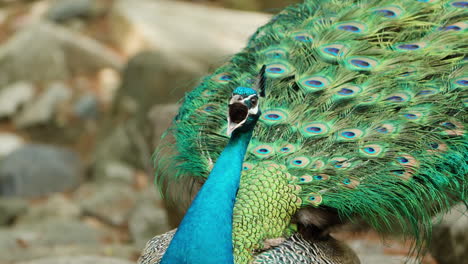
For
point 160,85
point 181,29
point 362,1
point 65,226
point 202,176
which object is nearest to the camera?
point 202,176

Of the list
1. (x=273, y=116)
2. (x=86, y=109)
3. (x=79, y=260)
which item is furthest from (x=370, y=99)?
(x=86, y=109)

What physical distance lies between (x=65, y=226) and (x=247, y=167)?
A: 3963 millimetres

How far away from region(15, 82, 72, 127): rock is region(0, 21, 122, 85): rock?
0.25 meters

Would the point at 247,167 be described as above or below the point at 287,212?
above

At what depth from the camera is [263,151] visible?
10.1 ft

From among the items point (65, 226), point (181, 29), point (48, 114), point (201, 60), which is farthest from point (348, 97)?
point (48, 114)

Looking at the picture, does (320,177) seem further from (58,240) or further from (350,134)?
(58,240)

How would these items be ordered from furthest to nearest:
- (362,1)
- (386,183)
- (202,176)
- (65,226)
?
1. (65,226)
2. (362,1)
3. (202,176)
4. (386,183)

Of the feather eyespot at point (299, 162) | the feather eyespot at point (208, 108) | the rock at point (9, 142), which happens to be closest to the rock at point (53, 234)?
the rock at point (9, 142)

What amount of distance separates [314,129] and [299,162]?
0.65ft

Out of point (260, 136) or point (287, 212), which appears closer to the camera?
point (287, 212)

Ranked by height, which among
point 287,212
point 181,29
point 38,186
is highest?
point 181,29

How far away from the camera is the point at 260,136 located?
10.3 ft

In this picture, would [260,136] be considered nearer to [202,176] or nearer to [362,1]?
[202,176]
